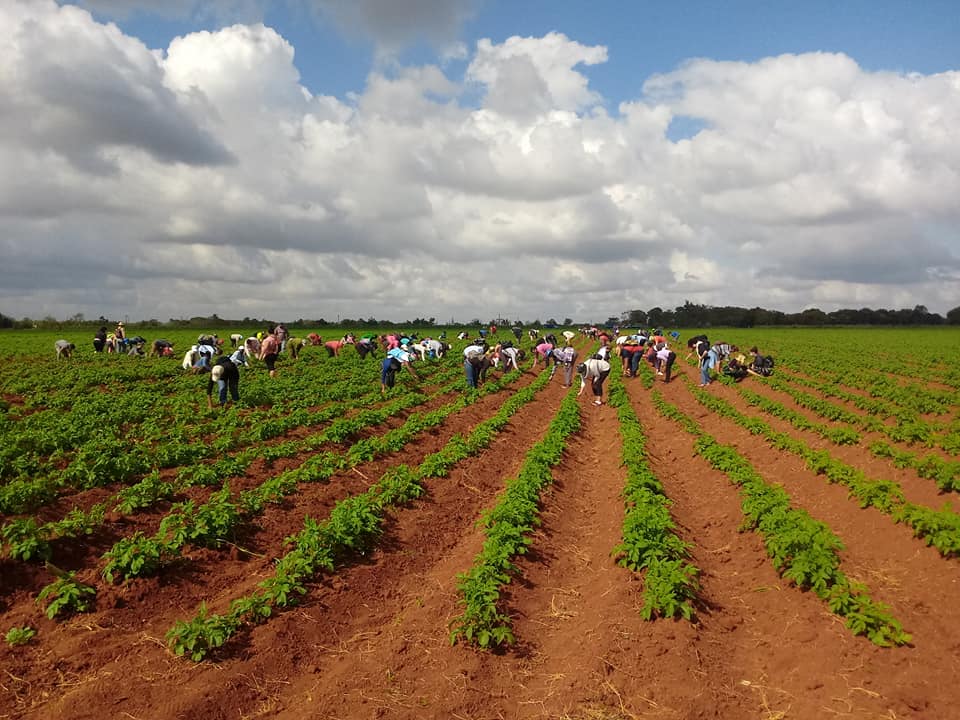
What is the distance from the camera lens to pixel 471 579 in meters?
6.47

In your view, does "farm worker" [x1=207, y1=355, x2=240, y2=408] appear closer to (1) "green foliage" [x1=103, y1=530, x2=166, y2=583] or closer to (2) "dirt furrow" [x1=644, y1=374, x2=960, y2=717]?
(1) "green foliage" [x1=103, y1=530, x2=166, y2=583]

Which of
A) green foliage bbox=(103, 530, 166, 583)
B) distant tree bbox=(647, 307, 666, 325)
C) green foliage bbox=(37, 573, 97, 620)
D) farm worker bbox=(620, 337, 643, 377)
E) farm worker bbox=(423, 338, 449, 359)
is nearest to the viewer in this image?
green foliage bbox=(37, 573, 97, 620)

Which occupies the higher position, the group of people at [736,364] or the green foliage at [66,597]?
the group of people at [736,364]

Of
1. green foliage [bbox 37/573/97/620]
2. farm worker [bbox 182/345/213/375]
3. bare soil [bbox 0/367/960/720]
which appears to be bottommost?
bare soil [bbox 0/367/960/720]

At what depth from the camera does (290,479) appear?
9.80 m

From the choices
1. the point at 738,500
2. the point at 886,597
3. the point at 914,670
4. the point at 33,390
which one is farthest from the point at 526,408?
the point at 33,390

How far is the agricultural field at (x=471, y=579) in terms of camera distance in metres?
4.92

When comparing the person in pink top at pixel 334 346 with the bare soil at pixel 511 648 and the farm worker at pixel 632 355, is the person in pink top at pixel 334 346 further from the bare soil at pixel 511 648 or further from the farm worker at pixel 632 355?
the bare soil at pixel 511 648

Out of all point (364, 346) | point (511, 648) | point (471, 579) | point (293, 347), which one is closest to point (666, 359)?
point (364, 346)

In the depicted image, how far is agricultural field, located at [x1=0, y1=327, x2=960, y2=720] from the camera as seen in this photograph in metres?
4.92

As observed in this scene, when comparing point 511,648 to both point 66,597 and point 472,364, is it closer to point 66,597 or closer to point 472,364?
point 66,597

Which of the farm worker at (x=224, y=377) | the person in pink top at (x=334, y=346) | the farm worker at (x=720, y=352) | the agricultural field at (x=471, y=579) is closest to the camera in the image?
the agricultural field at (x=471, y=579)

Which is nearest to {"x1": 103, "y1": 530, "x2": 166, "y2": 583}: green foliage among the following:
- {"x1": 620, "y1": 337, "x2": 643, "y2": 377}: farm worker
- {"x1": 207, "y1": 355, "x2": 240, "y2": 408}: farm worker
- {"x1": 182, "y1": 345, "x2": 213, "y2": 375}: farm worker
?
{"x1": 207, "y1": 355, "x2": 240, "y2": 408}: farm worker

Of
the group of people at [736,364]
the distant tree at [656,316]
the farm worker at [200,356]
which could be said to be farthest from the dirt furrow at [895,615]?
the distant tree at [656,316]
